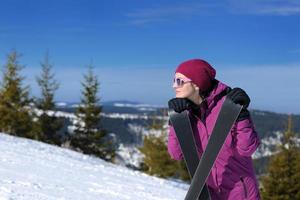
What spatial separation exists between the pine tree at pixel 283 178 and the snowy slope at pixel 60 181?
51.5 feet

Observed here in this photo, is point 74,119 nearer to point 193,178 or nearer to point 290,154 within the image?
point 290,154

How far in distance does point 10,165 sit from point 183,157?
8.64 m

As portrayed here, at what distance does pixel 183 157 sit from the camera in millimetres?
3211

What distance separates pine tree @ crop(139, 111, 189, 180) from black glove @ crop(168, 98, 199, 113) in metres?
31.2

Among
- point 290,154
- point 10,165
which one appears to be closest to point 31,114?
point 290,154

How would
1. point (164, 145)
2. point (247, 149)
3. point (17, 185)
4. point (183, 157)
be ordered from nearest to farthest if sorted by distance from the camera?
point (247, 149), point (183, 157), point (17, 185), point (164, 145)

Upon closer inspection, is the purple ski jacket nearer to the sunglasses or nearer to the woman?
the woman

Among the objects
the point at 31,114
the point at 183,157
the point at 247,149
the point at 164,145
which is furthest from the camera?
the point at 164,145

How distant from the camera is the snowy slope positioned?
343 inches

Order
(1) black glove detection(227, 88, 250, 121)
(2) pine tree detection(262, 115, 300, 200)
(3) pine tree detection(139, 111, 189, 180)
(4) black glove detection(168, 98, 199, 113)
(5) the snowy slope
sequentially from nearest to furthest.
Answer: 1. (1) black glove detection(227, 88, 250, 121)
2. (4) black glove detection(168, 98, 199, 113)
3. (5) the snowy slope
4. (2) pine tree detection(262, 115, 300, 200)
5. (3) pine tree detection(139, 111, 189, 180)

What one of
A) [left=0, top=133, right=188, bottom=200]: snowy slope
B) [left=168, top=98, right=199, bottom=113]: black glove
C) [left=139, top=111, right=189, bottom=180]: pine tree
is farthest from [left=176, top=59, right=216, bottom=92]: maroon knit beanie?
[left=139, top=111, right=189, bottom=180]: pine tree

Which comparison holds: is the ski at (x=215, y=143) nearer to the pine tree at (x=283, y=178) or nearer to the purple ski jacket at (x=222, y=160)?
the purple ski jacket at (x=222, y=160)

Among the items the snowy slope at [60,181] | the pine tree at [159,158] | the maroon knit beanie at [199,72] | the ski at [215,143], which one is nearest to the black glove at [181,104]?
the maroon knit beanie at [199,72]

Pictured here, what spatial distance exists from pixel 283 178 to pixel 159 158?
9594 millimetres
